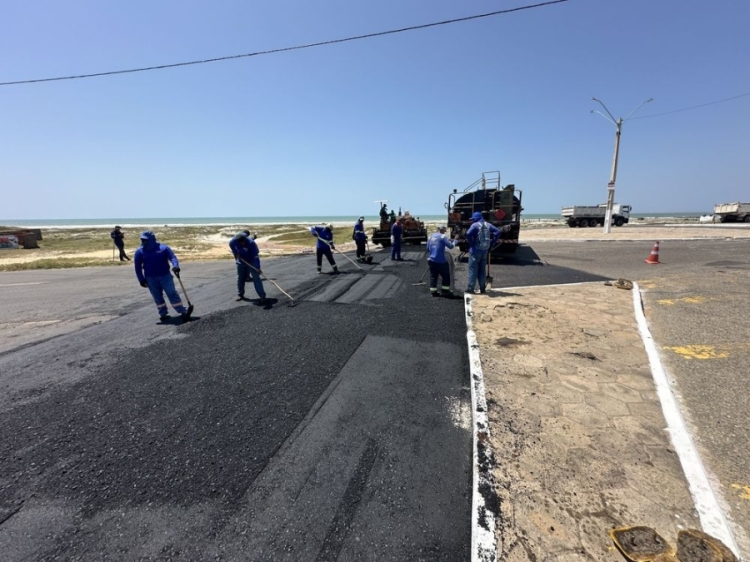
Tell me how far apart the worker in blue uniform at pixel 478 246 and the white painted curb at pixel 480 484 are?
3.77 metres

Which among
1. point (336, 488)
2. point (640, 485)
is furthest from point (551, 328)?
point (336, 488)

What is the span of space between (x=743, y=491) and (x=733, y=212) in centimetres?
5041

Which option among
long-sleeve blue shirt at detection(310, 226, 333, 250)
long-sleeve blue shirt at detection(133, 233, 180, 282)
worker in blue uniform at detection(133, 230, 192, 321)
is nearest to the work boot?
worker in blue uniform at detection(133, 230, 192, 321)

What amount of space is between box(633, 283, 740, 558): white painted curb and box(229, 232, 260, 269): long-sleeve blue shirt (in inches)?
279

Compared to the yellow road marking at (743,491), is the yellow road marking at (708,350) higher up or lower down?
higher up

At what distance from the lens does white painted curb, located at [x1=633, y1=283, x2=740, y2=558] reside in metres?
1.86

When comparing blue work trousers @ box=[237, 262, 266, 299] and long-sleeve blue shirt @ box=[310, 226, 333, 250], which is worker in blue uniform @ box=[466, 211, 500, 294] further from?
long-sleeve blue shirt @ box=[310, 226, 333, 250]

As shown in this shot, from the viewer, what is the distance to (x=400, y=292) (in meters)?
7.73

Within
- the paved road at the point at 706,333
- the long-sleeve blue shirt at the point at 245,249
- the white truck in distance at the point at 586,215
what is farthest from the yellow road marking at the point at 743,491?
the white truck in distance at the point at 586,215

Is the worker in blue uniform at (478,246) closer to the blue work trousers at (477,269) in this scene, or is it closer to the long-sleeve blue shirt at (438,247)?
the blue work trousers at (477,269)

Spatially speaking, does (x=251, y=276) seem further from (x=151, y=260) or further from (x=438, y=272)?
(x=438, y=272)

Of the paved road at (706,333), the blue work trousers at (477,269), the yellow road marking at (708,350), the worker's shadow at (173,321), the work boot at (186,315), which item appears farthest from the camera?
the blue work trousers at (477,269)

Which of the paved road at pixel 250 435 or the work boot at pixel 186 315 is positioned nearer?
the paved road at pixel 250 435

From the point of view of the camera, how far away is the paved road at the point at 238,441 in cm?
199
